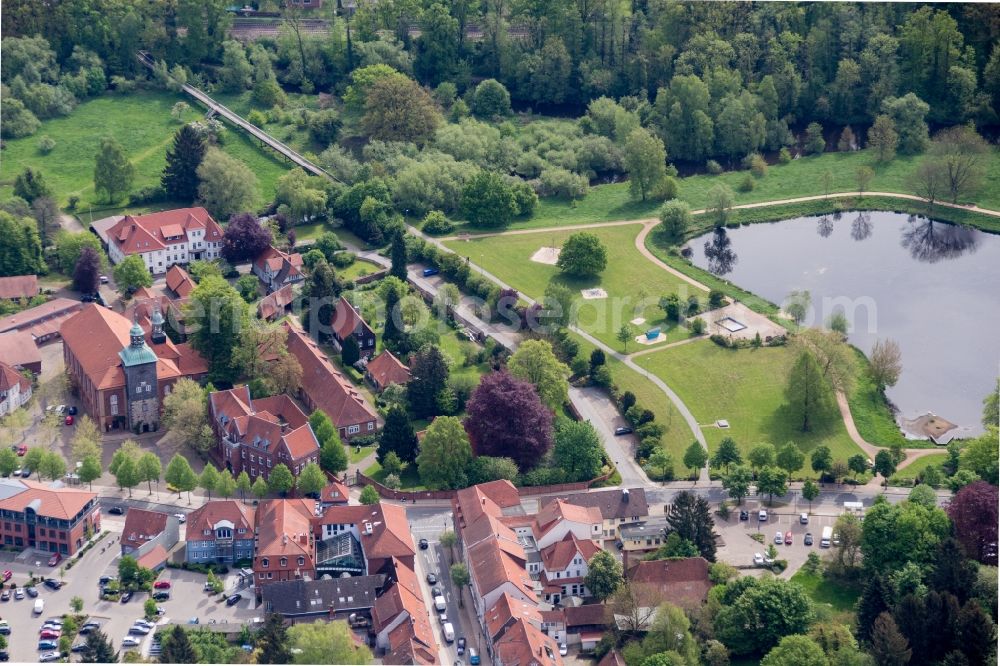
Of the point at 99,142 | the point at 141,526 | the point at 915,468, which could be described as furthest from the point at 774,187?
the point at 141,526

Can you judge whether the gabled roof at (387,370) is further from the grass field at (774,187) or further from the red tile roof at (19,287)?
the grass field at (774,187)

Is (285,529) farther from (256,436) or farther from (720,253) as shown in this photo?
(720,253)

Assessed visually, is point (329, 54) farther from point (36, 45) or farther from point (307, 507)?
point (307, 507)

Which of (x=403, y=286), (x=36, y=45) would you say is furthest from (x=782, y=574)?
(x=36, y=45)

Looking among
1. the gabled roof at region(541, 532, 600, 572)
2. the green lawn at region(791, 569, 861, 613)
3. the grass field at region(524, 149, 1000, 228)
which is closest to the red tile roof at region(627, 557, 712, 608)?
the gabled roof at region(541, 532, 600, 572)

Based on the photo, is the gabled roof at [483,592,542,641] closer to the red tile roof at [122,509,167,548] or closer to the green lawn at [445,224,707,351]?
the red tile roof at [122,509,167,548]

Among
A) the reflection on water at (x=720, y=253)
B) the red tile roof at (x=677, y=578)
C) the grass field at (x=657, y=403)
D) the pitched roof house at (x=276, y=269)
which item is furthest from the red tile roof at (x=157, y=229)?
the red tile roof at (x=677, y=578)
